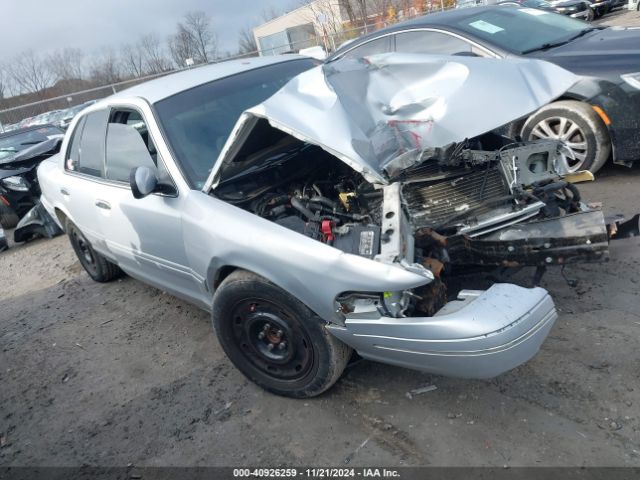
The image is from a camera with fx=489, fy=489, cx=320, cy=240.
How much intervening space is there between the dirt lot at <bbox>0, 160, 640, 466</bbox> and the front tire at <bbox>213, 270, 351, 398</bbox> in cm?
17

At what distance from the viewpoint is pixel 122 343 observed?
3.87 meters

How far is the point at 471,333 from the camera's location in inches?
79.4

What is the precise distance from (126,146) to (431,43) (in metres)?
3.38

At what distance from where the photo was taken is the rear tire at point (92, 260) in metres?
4.69

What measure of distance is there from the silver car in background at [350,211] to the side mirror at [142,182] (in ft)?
0.04

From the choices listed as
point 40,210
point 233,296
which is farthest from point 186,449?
point 40,210

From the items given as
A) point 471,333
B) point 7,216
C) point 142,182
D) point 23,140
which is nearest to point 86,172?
point 142,182

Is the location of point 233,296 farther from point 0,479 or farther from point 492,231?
point 0,479

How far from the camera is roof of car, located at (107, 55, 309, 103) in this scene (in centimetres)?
337

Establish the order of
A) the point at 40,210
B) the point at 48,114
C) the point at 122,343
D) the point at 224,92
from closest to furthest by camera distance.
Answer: the point at 224,92 → the point at 122,343 → the point at 40,210 → the point at 48,114

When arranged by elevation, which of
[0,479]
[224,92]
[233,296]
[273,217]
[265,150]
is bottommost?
[0,479]

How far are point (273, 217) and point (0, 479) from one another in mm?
2150

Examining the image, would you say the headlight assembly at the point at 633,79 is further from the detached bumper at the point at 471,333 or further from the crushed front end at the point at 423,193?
the detached bumper at the point at 471,333

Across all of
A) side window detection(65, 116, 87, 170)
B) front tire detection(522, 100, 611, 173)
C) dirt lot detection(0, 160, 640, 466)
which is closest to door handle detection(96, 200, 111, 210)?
side window detection(65, 116, 87, 170)
